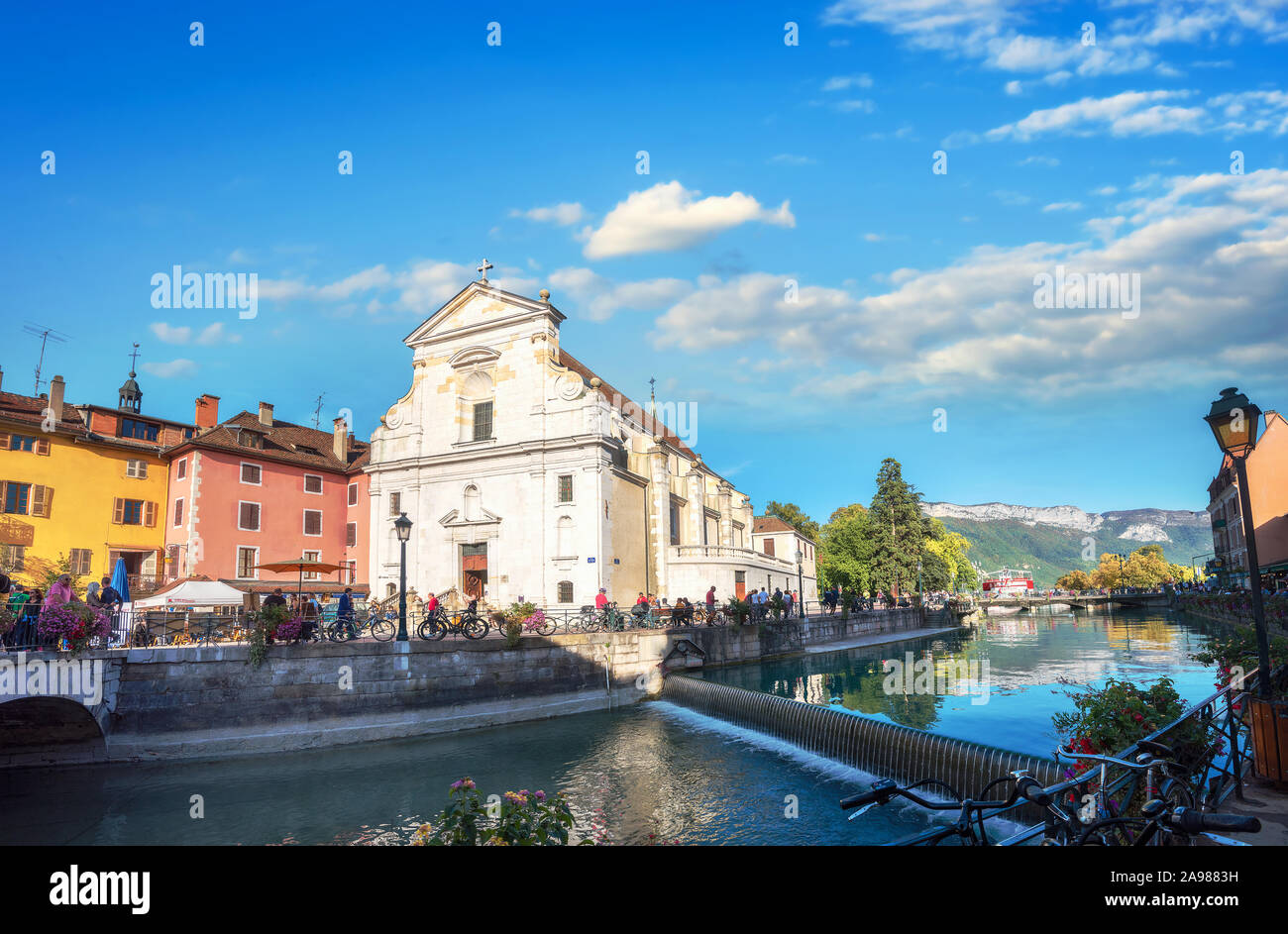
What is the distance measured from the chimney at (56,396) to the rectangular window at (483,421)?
20.6 m

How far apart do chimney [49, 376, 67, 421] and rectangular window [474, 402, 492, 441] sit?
811 inches

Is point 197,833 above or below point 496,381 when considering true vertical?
below

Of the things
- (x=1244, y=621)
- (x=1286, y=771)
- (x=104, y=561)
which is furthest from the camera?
(x=1244, y=621)

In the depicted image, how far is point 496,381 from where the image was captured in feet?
138

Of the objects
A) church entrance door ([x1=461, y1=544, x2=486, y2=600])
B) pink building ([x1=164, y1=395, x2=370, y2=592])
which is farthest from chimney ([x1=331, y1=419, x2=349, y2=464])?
church entrance door ([x1=461, y1=544, x2=486, y2=600])

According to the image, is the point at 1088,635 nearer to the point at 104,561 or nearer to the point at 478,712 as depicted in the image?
the point at 478,712

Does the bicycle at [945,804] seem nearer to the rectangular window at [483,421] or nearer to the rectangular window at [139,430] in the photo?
the rectangular window at [483,421]

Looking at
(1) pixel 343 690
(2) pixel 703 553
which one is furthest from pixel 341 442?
(1) pixel 343 690

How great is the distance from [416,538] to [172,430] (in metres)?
15.2

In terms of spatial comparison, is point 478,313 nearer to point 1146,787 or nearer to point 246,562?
point 246,562

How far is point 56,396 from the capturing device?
1422 inches

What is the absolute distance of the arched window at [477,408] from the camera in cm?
4259

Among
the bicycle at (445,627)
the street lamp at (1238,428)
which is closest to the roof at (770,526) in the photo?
the bicycle at (445,627)
